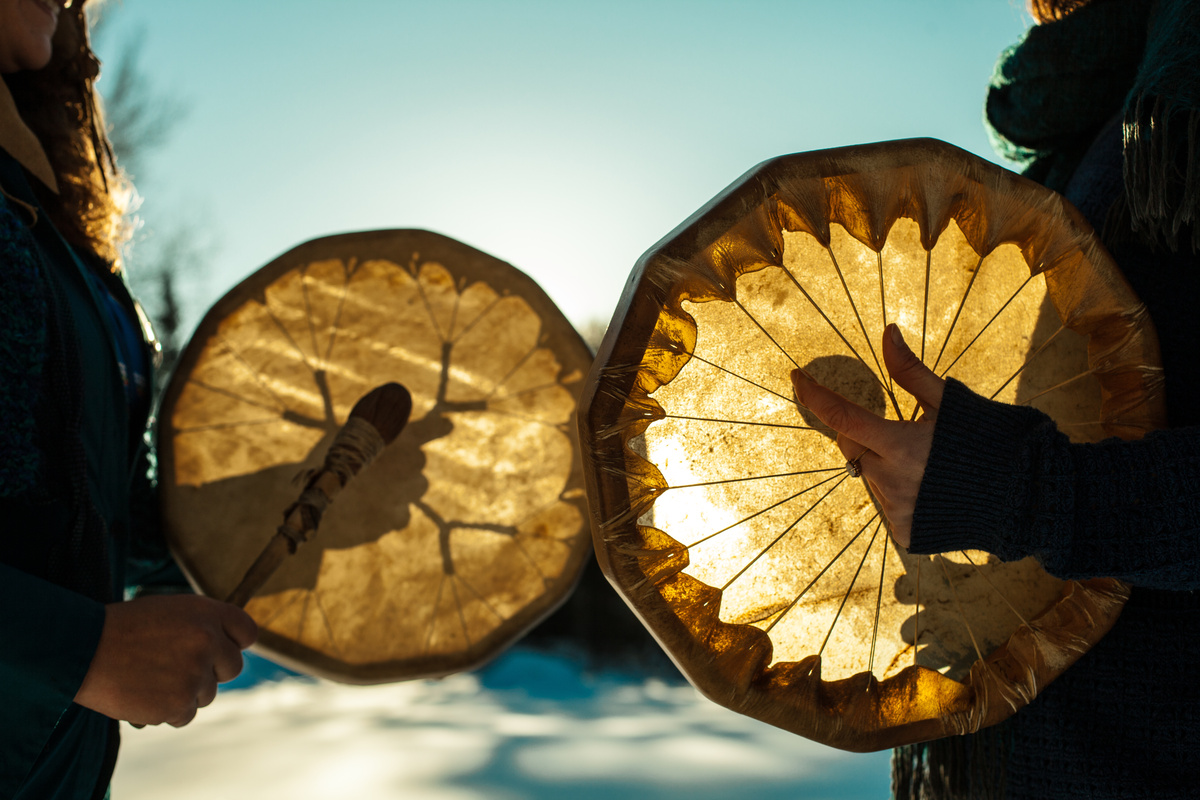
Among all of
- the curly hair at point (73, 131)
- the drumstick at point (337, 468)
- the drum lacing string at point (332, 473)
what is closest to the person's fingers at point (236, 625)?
the drumstick at point (337, 468)

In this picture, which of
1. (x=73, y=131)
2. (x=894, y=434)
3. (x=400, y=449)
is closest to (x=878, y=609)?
(x=894, y=434)

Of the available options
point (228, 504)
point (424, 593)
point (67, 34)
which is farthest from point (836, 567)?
point (67, 34)

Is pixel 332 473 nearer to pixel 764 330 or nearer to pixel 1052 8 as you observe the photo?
pixel 764 330

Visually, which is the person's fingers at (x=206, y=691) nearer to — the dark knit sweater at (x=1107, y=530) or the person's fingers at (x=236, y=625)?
the person's fingers at (x=236, y=625)

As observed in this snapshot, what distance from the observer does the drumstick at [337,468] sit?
1.02 metres

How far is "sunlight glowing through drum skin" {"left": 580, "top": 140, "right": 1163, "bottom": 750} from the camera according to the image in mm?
781

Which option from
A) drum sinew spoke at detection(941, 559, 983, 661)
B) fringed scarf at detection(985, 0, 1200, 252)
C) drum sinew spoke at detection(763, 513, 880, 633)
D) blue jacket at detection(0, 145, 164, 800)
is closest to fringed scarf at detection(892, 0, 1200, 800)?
fringed scarf at detection(985, 0, 1200, 252)

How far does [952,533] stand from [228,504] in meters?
1.16

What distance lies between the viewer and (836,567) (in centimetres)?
88

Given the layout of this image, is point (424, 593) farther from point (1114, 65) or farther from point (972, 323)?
point (1114, 65)

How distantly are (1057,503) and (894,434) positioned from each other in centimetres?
15

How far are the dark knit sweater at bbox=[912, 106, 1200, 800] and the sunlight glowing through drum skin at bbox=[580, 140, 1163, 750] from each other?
2.9 inches

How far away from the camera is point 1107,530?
Result: 0.66 metres

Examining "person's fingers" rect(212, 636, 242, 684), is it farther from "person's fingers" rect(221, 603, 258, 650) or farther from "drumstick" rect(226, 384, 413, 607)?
"drumstick" rect(226, 384, 413, 607)
